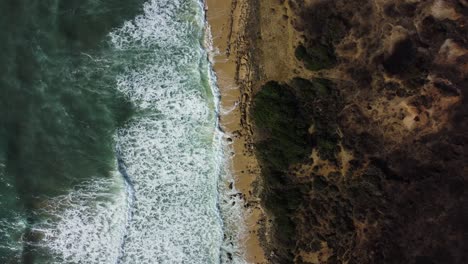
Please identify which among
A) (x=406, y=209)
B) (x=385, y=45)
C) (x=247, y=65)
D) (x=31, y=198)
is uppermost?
(x=385, y=45)

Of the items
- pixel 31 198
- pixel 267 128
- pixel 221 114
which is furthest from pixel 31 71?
pixel 267 128

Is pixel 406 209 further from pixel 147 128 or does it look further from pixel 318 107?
pixel 147 128

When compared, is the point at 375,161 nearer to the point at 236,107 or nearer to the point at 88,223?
the point at 236,107

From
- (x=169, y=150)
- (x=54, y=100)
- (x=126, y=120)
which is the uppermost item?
(x=54, y=100)

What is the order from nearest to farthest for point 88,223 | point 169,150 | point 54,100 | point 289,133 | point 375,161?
point 289,133, point 375,161, point 169,150, point 54,100, point 88,223

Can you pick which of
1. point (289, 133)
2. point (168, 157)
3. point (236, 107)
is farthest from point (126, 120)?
point (289, 133)

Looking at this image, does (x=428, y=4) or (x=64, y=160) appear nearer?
(x=428, y=4)

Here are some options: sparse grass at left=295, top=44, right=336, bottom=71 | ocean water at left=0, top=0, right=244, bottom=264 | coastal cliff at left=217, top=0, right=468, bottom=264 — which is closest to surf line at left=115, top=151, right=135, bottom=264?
ocean water at left=0, top=0, right=244, bottom=264

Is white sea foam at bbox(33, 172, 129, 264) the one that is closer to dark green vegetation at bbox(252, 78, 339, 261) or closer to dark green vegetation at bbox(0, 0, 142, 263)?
dark green vegetation at bbox(0, 0, 142, 263)
